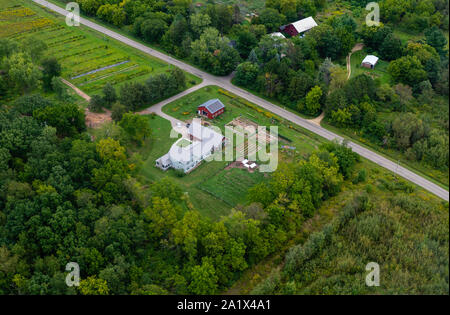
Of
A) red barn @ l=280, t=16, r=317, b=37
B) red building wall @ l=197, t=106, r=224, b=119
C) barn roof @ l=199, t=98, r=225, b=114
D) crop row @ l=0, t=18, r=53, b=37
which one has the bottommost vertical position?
red building wall @ l=197, t=106, r=224, b=119

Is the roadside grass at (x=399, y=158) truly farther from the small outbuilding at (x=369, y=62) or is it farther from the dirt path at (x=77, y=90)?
the dirt path at (x=77, y=90)

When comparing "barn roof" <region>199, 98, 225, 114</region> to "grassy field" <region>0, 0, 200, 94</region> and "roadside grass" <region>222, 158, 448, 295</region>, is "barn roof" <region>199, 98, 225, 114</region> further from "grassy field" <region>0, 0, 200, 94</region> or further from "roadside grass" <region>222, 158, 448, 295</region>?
"roadside grass" <region>222, 158, 448, 295</region>

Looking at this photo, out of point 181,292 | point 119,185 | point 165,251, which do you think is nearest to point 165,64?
point 119,185

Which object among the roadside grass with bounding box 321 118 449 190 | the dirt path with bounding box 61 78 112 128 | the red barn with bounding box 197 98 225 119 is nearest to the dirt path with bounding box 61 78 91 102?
the dirt path with bounding box 61 78 112 128

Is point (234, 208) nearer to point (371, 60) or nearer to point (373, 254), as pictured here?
point (373, 254)

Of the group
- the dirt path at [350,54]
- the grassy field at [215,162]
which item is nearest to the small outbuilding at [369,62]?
the dirt path at [350,54]

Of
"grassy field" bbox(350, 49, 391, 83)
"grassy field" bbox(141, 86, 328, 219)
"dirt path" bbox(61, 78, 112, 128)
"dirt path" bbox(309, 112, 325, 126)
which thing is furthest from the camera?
"grassy field" bbox(350, 49, 391, 83)
